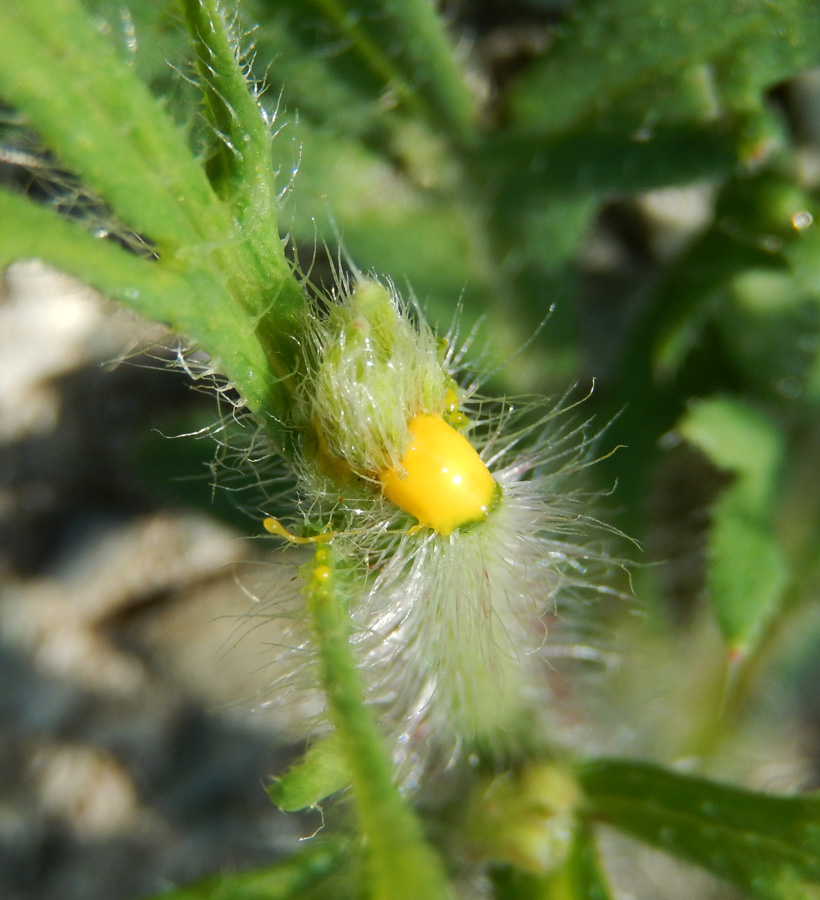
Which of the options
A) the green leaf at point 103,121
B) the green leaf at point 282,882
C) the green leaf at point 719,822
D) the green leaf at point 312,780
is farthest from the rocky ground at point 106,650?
the green leaf at point 103,121

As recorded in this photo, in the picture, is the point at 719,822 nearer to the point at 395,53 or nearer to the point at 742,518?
the point at 742,518

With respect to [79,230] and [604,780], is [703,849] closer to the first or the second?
[604,780]

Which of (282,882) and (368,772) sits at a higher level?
(368,772)

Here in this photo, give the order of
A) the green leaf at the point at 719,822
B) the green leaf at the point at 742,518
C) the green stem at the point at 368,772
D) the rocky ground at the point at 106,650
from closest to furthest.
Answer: the green stem at the point at 368,772 < the green leaf at the point at 719,822 < the green leaf at the point at 742,518 < the rocky ground at the point at 106,650

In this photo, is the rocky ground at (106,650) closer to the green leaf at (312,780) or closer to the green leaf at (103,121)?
the green leaf at (312,780)

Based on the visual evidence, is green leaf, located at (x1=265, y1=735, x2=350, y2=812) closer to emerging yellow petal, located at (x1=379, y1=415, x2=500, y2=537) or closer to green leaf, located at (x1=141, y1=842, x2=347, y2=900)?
emerging yellow petal, located at (x1=379, y1=415, x2=500, y2=537)

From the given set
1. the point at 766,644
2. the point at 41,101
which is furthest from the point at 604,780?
the point at 41,101

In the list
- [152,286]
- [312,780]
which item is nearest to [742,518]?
[312,780]
